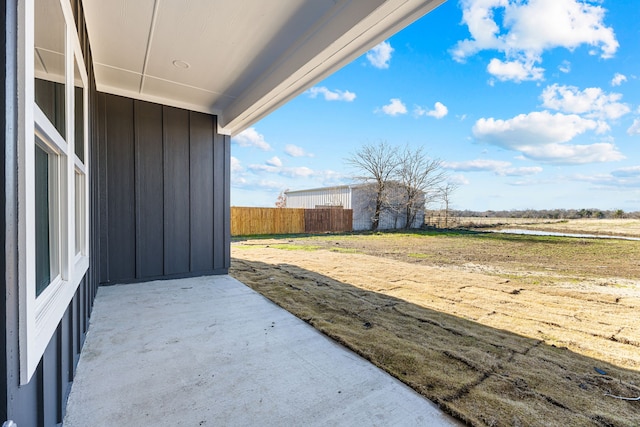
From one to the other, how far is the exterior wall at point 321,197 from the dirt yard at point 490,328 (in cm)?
1002

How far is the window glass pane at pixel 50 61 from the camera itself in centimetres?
91

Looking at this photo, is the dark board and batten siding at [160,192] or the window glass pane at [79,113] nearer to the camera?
the window glass pane at [79,113]

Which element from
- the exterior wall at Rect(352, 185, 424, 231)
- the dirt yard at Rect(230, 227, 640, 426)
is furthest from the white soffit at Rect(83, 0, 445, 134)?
the exterior wall at Rect(352, 185, 424, 231)

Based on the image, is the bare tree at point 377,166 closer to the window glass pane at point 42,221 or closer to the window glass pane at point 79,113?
the window glass pane at point 79,113

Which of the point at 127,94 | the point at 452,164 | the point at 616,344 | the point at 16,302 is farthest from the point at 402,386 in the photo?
the point at 452,164

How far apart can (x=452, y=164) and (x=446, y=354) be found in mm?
15665

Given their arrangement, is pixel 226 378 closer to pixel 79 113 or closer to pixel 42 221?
pixel 42 221

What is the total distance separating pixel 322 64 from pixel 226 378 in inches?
94.9

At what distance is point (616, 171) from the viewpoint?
1558 centimetres

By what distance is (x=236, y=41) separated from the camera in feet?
8.04

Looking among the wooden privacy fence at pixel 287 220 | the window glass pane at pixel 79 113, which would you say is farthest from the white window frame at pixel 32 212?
the wooden privacy fence at pixel 287 220

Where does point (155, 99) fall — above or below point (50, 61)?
above

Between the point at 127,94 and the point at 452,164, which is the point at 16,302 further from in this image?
the point at 452,164

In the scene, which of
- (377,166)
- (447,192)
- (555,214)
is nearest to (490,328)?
(377,166)
